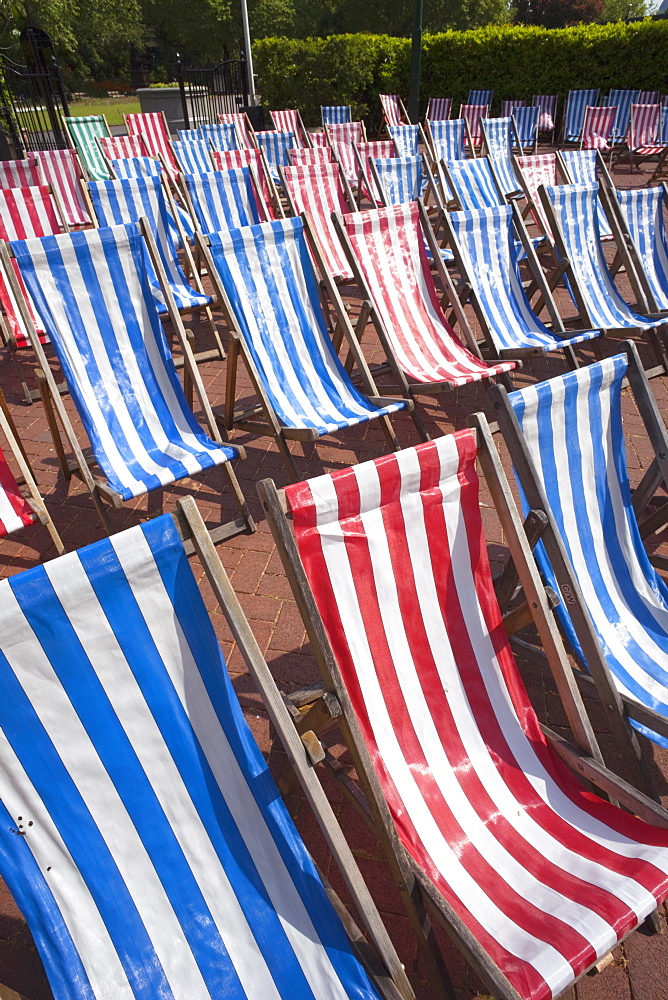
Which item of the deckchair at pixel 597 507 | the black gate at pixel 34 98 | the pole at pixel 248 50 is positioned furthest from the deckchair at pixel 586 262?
the pole at pixel 248 50

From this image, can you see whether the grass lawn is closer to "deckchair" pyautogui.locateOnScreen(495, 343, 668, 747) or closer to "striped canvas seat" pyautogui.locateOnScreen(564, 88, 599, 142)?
"striped canvas seat" pyautogui.locateOnScreen(564, 88, 599, 142)

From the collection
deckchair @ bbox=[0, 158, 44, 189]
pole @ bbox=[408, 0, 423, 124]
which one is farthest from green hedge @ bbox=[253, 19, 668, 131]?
deckchair @ bbox=[0, 158, 44, 189]

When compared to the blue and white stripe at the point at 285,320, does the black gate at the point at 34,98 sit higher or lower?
higher

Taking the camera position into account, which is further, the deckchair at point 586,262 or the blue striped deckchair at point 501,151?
the blue striped deckchair at point 501,151

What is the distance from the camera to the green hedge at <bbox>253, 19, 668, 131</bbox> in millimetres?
12867

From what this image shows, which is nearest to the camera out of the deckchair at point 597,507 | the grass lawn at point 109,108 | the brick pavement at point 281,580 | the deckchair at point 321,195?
→ the brick pavement at point 281,580

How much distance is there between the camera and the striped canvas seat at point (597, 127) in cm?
1054

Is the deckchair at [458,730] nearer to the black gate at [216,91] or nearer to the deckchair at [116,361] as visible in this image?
the deckchair at [116,361]

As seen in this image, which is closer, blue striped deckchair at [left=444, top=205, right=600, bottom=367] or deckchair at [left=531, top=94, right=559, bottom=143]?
blue striped deckchair at [left=444, top=205, right=600, bottom=367]

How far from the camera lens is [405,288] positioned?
3.97 m

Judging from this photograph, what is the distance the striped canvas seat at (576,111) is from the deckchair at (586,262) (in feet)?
28.7

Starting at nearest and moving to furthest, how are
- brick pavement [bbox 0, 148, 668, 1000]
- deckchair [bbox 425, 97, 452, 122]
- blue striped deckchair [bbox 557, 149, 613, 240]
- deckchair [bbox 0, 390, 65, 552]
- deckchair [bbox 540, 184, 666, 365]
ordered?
brick pavement [bbox 0, 148, 668, 1000], deckchair [bbox 0, 390, 65, 552], deckchair [bbox 540, 184, 666, 365], blue striped deckchair [bbox 557, 149, 613, 240], deckchair [bbox 425, 97, 452, 122]

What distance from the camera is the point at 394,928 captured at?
166 cm

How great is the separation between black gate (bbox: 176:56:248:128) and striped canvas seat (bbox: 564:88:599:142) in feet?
20.3
